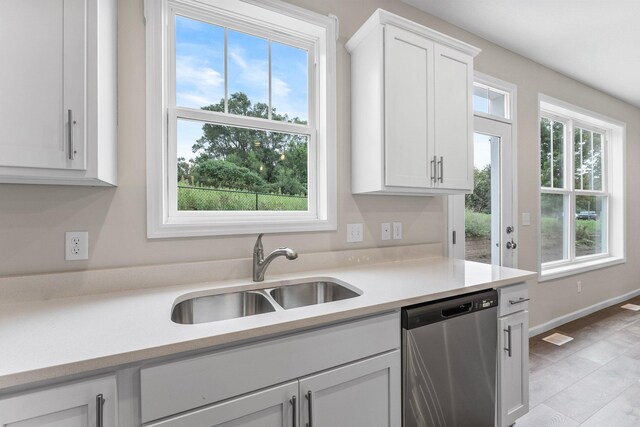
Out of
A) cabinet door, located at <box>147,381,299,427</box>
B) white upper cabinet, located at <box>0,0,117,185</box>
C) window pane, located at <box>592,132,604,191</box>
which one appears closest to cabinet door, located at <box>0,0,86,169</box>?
white upper cabinet, located at <box>0,0,117,185</box>

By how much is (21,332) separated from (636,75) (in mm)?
5477

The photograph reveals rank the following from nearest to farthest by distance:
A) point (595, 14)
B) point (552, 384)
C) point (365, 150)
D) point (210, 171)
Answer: point (210, 171)
point (365, 150)
point (552, 384)
point (595, 14)

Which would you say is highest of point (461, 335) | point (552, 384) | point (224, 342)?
point (224, 342)

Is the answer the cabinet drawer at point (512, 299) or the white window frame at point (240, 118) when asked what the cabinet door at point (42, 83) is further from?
the cabinet drawer at point (512, 299)

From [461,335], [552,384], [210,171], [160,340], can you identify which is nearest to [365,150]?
[210,171]

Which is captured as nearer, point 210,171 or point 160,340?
point 160,340

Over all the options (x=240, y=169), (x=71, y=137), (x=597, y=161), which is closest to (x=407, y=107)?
(x=240, y=169)

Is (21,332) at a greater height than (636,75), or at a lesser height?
lesser

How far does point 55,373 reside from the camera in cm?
75

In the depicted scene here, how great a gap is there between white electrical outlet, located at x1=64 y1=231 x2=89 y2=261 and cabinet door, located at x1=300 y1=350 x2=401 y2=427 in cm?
112

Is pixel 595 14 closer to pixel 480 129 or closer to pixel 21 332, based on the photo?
pixel 480 129

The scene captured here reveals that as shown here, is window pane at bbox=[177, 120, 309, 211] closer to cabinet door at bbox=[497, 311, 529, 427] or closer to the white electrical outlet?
the white electrical outlet

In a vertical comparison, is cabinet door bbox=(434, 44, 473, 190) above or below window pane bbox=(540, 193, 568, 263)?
above

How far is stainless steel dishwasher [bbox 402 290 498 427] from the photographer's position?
1304 millimetres
